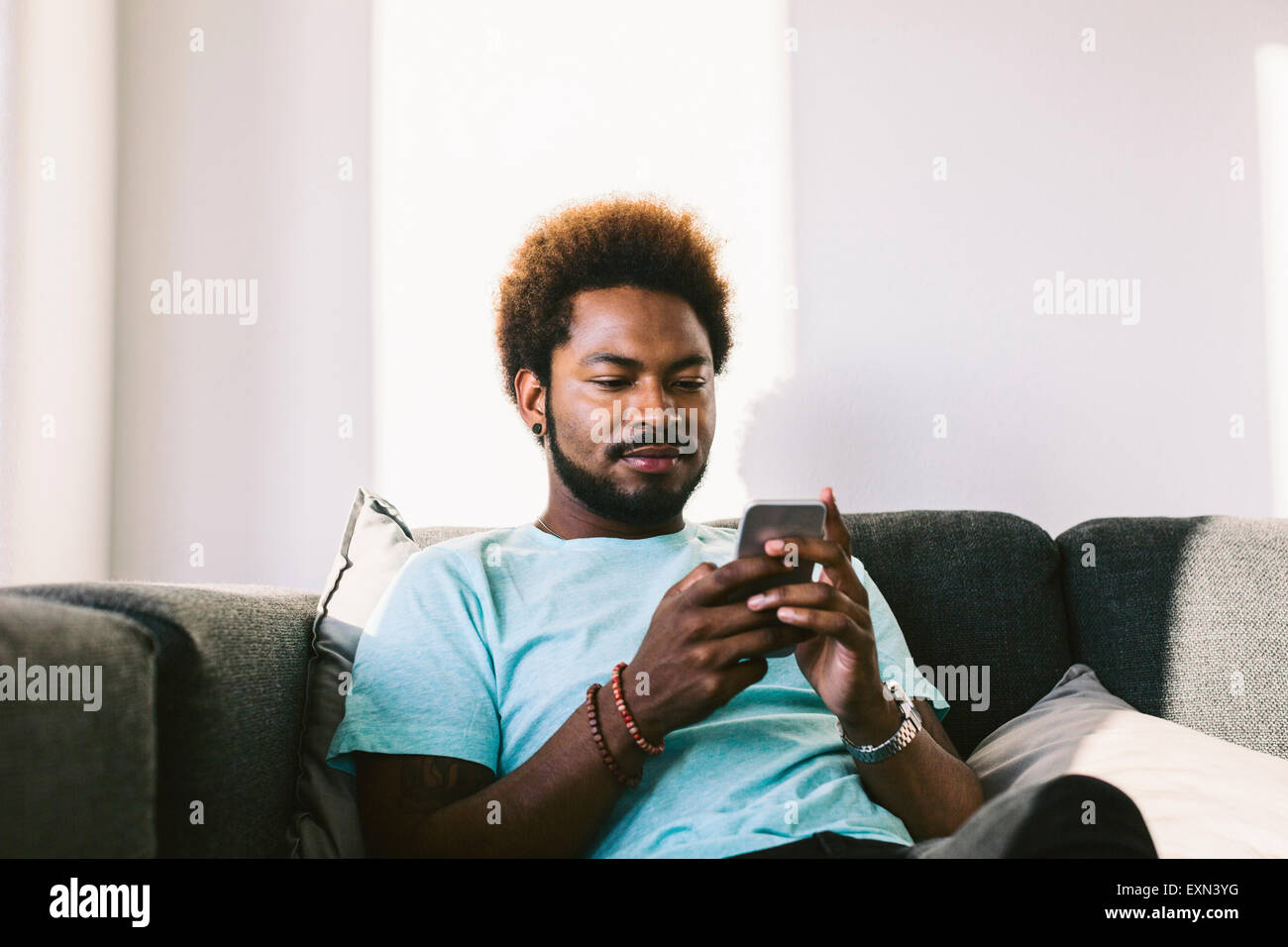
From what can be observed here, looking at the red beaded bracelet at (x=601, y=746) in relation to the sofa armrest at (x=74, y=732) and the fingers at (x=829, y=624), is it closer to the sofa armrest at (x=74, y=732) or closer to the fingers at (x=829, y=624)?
the fingers at (x=829, y=624)

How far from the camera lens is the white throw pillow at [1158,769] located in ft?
3.21

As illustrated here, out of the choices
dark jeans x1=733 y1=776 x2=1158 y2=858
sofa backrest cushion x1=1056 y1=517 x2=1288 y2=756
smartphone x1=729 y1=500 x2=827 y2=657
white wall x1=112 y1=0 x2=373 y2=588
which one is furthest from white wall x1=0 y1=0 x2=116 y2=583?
sofa backrest cushion x1=1056 y1=517 x2=1288 y2=756

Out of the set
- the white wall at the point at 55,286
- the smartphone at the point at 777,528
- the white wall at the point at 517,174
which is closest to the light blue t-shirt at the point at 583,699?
the smartphone at the point at 777,528

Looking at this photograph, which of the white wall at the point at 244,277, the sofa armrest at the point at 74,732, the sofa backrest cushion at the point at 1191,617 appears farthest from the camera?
the white wall at the point at 244,277

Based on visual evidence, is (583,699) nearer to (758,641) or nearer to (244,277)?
(758,641)

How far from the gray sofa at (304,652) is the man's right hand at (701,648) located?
396 mm

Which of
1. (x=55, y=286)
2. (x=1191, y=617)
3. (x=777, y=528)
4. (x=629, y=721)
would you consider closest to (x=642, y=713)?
(x=629, y=721)

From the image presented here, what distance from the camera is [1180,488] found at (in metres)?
1.84

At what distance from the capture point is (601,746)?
0.98 meters

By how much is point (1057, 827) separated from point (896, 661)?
0.51 meters

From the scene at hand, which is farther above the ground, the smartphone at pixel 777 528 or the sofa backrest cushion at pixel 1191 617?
the smartphone at pixel 777 528

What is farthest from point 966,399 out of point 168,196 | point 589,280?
point 168,196

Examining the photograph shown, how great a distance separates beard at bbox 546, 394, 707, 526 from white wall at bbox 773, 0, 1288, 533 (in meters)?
0.53
